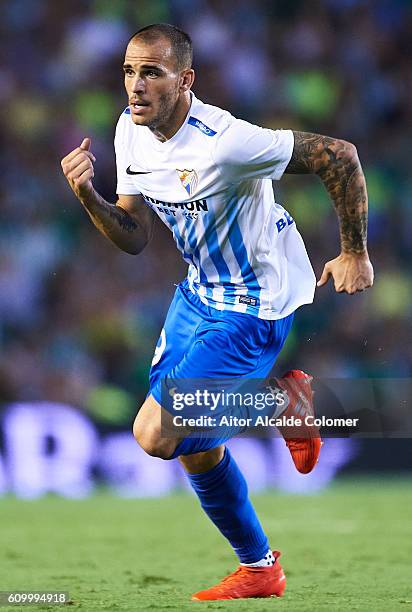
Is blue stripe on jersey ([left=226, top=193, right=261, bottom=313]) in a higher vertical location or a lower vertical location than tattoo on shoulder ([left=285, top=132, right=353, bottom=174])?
lower

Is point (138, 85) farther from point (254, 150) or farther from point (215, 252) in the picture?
point (215, 252)

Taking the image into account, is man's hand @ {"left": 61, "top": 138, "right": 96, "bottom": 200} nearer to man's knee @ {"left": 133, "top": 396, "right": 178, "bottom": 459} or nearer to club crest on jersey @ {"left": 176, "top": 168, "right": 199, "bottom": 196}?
club crest on jersey @ {"left": 176, "top": 168, "right": 199, "bottom": 196}

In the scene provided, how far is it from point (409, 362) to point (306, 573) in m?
4.13

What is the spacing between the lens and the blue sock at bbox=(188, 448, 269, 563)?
4750mm

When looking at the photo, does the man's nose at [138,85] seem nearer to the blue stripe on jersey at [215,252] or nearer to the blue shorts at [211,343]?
the blue stripe on jersey at [215,252]

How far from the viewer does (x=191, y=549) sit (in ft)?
21.0

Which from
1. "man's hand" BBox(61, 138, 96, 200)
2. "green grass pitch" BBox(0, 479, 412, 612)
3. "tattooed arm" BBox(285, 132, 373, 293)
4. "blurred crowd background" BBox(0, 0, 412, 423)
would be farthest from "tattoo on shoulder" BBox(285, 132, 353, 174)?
"blurred crowd background" BBox(0, 0, 412, 423)

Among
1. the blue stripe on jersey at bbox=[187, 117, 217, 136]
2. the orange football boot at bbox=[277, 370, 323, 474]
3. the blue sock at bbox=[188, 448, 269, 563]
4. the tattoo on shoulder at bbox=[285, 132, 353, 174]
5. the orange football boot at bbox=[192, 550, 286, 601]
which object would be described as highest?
the blue stripe on jersey at bbox=[187, 117, 217, 136]

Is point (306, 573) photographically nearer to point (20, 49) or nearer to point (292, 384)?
point (292, 384)

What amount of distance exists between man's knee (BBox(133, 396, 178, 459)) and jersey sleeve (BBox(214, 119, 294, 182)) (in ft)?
3.18

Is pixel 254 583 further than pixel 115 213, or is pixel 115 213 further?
pixel 115 213

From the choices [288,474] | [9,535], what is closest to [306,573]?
[9,535]

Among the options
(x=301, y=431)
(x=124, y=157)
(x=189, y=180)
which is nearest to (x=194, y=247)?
(x=189, y=180)

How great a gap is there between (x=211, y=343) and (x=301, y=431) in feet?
2.62
